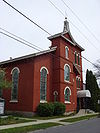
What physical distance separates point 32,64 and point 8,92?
5.62 m

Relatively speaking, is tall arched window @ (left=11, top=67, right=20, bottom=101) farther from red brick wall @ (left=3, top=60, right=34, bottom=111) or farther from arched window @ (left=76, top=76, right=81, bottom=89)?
arched window @ (left=76, top=76, right=81, bottom=89)

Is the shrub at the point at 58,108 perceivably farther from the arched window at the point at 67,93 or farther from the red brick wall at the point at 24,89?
the arched window at the point at 67,93

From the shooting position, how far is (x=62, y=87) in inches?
1109

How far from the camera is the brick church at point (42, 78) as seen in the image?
972 inches

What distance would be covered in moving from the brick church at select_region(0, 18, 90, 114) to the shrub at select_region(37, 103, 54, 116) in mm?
718

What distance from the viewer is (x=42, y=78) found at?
26406 mm

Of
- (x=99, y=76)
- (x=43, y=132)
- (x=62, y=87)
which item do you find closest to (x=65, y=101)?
(x=62, y=87)

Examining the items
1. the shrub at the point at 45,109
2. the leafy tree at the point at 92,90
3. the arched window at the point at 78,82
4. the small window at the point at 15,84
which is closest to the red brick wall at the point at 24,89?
the small window at the point at 15,84

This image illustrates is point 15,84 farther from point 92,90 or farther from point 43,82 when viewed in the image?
point 92,90

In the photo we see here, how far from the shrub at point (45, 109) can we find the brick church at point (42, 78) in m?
0.72

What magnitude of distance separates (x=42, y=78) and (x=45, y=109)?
453 centimetres

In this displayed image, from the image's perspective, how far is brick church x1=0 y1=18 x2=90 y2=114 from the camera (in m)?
24.7

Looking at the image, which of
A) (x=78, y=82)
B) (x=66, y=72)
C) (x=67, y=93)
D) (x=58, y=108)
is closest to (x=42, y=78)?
(x=58, y=108)

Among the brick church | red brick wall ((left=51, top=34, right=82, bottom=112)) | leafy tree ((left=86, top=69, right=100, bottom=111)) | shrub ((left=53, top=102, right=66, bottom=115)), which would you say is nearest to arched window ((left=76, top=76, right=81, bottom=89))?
leafy tree ((left=86, top=69, right=100, bottom=111))
